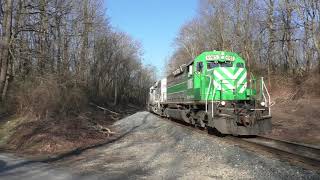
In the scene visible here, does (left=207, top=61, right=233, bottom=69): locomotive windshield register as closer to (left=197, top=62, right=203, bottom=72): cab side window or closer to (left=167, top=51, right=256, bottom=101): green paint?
(left=167, top=51, right=256, bottom=101): green paint

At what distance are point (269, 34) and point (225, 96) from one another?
21.9 m

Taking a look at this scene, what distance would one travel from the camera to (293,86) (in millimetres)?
29484

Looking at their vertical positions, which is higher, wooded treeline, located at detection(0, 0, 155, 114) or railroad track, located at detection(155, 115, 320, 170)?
wooded treeline, located at detection(0, 0, 155, 114)

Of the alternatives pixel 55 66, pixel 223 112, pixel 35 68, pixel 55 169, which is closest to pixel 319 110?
pixel 223 112

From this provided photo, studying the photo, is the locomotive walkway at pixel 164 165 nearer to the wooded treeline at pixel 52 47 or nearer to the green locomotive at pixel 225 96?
the green locomotive at pixel 225 96

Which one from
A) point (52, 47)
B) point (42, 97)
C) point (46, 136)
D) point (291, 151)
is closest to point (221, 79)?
point (291, 151)

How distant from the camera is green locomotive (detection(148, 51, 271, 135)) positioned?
1552 centimetres

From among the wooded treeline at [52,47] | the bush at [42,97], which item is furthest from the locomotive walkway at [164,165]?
the wooded treeline at [52,47]

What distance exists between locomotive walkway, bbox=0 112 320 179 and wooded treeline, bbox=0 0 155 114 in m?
12.5

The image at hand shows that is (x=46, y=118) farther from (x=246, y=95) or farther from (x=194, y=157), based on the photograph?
(x=194, y=157)

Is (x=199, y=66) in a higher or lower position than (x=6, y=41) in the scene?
lower

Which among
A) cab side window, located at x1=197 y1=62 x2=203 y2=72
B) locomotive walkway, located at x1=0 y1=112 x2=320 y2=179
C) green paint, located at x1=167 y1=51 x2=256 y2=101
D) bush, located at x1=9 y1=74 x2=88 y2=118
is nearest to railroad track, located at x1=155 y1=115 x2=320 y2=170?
locomotive walkway, located at x1=0 y1=112 x2=320 y2=179

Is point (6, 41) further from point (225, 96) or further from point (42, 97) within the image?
point (225, 96)

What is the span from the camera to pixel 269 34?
121 ft
